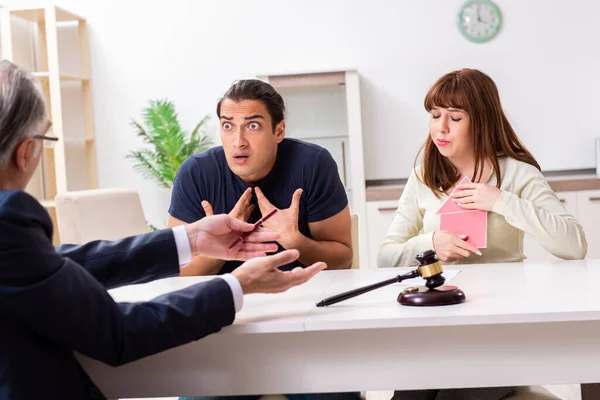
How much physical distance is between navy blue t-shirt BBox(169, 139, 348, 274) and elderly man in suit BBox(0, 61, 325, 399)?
3.73ft

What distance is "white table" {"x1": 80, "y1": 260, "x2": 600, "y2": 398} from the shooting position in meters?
1.52

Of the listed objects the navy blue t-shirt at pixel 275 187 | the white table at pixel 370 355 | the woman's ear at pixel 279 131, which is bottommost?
the white table at pixel 370 355

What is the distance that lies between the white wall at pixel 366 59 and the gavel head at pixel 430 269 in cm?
446

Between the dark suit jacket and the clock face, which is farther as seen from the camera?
the clock face

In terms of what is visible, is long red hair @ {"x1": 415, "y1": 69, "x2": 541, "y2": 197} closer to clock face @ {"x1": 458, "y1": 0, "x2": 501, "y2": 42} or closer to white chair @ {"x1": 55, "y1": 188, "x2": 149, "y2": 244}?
white chair @ {"x1": 55, "y1": 188, "x2": 149, "y2": 244}

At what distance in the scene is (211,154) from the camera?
268 cm

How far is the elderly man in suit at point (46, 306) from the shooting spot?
4.05 ft

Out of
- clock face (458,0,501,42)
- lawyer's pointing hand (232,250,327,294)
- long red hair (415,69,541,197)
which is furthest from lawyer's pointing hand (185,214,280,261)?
clock face (458,0,501,42)

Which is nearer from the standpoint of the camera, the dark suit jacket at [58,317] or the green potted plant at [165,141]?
the dark suit jacket at [58,317]

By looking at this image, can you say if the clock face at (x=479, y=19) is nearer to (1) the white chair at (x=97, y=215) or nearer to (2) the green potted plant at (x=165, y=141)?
(2) the green potted plant at (x=165, y=141)

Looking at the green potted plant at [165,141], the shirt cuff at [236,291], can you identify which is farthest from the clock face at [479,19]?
the shirt cuff at [236,291]

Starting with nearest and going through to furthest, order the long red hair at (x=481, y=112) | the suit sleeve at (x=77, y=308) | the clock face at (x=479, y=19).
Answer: the suit sleeve at (x=77, y=308), the long red hair at (x=481, y=112), the clock face at (x=479, y=19)

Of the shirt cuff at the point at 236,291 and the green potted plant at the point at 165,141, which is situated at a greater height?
the green potted plant at the point at 165,141

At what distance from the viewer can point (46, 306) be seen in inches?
48.9
